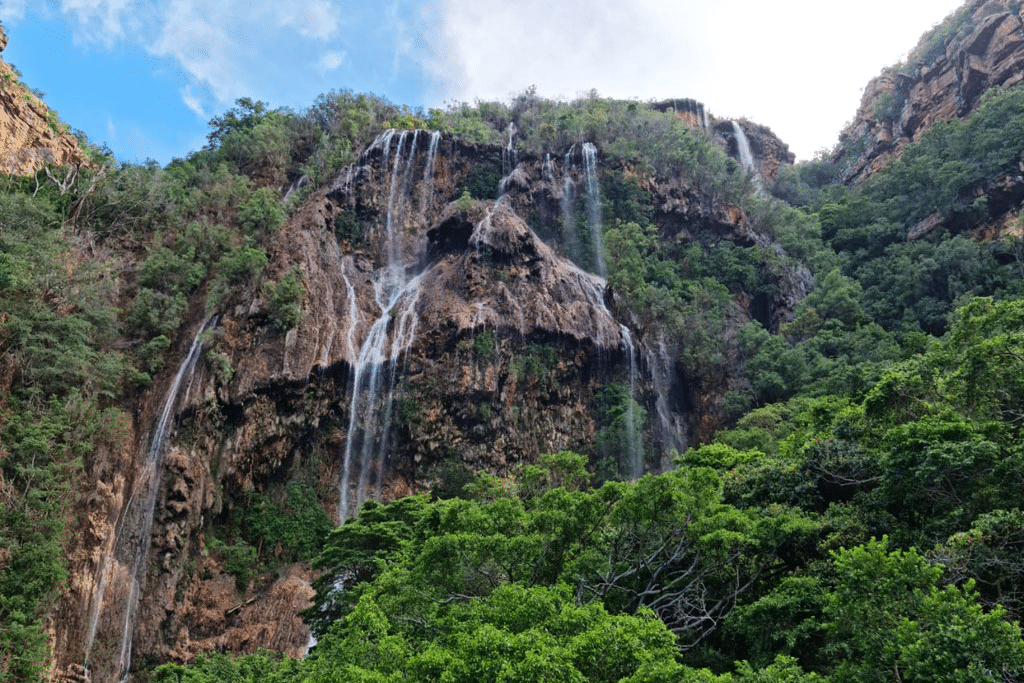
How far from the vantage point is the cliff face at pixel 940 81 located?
124 feet

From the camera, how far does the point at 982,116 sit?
32250mm

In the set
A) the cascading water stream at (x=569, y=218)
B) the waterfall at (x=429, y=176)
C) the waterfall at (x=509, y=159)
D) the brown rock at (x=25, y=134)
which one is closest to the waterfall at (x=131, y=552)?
the brown rock at (x=25, y=134)


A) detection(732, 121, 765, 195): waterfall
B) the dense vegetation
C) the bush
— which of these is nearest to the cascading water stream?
the dense vegetation

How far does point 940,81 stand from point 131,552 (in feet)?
165

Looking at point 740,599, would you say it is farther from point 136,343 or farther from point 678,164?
point 678,164

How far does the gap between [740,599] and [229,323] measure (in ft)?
64.5

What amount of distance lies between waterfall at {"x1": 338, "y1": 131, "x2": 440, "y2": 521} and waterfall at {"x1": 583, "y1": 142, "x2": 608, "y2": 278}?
9803 mm

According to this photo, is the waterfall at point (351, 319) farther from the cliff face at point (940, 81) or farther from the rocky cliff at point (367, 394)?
the cliff face at point (940, 81)

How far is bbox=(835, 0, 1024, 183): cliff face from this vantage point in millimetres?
37656

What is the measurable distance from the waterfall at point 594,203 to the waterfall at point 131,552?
21.4 meters

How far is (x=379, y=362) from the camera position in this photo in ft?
83.9

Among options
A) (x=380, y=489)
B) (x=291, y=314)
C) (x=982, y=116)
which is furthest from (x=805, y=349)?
(x=291, y=314)

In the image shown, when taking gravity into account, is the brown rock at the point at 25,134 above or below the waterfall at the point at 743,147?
below

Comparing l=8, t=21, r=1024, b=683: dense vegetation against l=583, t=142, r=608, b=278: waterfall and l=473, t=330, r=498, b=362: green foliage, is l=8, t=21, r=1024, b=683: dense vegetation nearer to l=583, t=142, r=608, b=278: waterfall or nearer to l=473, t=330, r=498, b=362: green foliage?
l=473, t=330, r=498, b=362: green foliage
